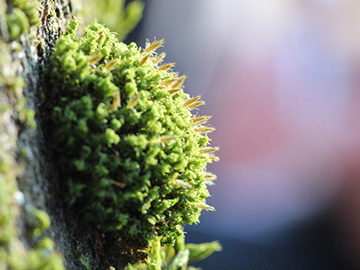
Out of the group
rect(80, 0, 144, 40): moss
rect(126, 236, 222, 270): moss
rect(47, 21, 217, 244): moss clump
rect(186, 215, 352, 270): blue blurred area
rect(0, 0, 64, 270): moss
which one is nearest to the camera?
rect(0, 0, 64, 270): moss

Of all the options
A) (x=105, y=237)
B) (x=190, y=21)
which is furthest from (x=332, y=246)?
→ (x=105, y=237)

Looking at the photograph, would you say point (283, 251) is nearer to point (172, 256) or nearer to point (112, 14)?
point (172, 256)

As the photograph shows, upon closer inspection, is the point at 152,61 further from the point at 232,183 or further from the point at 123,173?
the point at 232,183

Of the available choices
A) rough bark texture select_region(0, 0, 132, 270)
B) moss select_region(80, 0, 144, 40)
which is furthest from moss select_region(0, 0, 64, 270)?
moss select_region(80, 0, 144, 40)

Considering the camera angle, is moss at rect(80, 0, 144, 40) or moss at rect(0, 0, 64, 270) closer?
moss at rect(0, 0, 64, 270)

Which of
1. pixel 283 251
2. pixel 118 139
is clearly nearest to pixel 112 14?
pixel 118 139

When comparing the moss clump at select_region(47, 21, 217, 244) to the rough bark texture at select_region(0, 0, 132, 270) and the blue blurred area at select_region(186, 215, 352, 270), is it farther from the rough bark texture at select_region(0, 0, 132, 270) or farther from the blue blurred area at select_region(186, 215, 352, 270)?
the blue blurred area at select_region(186, 215, 352, 270)

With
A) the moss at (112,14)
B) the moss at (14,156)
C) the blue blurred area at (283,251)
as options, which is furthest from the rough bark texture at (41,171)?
the blue blurred area at (283,251)

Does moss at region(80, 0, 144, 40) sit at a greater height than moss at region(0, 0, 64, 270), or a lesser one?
greater
